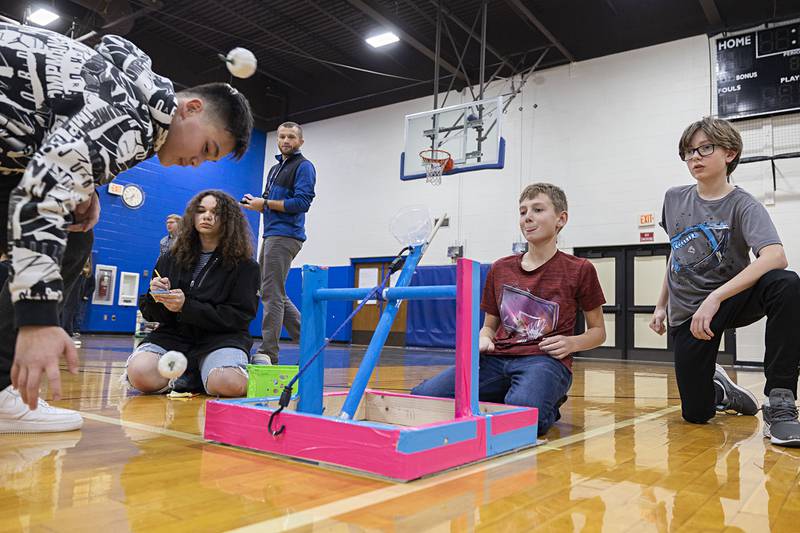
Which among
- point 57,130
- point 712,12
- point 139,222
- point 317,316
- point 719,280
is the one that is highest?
point 712,12

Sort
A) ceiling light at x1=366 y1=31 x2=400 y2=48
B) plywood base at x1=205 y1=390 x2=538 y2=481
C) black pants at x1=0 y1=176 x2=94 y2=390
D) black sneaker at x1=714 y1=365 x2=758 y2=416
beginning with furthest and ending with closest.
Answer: ceiling light at x1=366 y1=31 x2=400 y2=48 → black sneaker at x1=714 y1=365 x2=758 y2=416 → black pants at x1=0 y1=176 x2=94 y2=390 → plywood base at x1=205 y1=390 x2=538 y2=481

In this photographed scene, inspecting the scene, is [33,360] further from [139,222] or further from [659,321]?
[139,222]

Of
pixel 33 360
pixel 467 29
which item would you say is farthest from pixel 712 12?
pixel 33 360

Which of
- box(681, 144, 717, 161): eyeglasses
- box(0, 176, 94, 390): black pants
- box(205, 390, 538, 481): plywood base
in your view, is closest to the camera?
box(205, 390, 538, 481): plywood base

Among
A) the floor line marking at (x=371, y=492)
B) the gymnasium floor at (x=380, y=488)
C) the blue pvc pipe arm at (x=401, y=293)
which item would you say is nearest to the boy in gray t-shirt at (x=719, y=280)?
the gymnasium floor at (x=380, y=488)

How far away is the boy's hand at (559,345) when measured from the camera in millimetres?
1917

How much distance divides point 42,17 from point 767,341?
9272 mm

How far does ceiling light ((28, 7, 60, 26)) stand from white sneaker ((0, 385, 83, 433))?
8187 millimetres

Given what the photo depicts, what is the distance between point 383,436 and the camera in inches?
46.9

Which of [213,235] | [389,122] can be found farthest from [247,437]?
[389,122]

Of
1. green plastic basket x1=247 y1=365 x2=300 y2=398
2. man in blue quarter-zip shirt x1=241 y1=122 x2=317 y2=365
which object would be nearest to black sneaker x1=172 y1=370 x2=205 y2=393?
green plastic basket x1=247 y1=365 x2=300 y2=398

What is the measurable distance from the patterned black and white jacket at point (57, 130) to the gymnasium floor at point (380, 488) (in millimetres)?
345

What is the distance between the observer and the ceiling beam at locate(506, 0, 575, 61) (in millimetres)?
7781

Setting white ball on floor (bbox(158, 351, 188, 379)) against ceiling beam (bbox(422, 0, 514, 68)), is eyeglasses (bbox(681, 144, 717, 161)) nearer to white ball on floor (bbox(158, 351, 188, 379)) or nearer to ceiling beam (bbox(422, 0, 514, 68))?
white ball on floor (bbox(158, 351, 188, 379))
